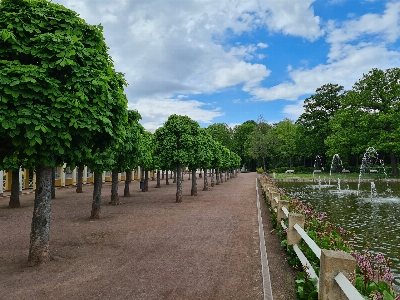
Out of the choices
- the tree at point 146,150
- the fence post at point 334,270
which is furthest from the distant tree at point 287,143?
the fence post at point 334,270

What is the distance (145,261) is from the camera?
7.82 metres

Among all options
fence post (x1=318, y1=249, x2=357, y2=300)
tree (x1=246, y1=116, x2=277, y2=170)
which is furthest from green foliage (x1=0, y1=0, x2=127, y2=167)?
tree (x1=246, y1=116, x2=277, y2=170)

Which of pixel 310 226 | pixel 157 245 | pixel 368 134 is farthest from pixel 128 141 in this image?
pixel 368 134

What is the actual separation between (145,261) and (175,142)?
12815 mm

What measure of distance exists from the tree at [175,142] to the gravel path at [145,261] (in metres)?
6.29

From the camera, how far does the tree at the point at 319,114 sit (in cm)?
6688

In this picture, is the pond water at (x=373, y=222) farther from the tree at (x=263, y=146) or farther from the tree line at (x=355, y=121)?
the tree at (x=263, y=146)

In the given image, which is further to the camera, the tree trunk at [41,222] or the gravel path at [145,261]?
the tree trunk at [41,222]

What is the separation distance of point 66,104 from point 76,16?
244cm

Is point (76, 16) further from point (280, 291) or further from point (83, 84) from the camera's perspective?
point (280, 291)

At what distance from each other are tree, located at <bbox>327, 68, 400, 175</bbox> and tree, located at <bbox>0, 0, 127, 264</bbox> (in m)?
45.0

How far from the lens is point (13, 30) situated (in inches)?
276

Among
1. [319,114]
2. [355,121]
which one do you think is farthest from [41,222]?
[319,114]

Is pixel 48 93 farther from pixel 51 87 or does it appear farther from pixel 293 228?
pixel 293 228
